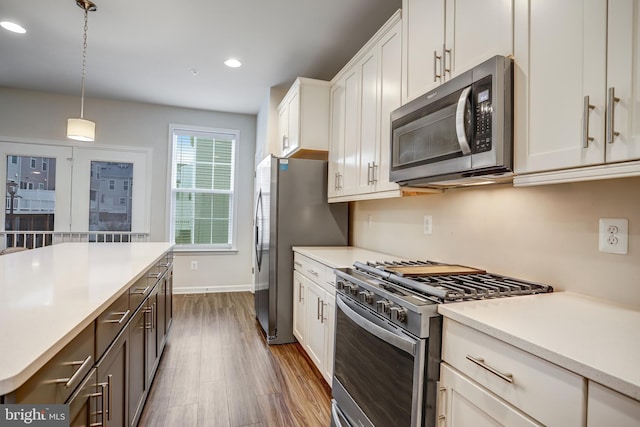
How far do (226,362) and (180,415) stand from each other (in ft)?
2.30

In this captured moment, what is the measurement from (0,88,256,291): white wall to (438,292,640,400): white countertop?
429 cm

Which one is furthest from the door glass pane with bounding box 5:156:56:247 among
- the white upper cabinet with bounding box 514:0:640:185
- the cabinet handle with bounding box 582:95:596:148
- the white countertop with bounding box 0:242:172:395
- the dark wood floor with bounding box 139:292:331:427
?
the cabinet handle with bounding box 582:95:596:148

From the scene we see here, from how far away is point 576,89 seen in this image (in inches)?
40.5

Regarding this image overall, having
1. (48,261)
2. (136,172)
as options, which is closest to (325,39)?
(48,261)

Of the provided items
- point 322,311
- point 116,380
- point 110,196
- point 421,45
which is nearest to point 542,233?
point 421,45

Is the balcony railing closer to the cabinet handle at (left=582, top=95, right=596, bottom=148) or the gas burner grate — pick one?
the gas burner grate

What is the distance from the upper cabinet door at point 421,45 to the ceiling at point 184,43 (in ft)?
2.34

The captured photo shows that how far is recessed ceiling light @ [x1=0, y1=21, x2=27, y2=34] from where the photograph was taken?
2.73 m

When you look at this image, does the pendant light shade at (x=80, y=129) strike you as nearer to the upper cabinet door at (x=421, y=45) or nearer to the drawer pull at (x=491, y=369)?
the upper cabinet door at (x=421, y=45)

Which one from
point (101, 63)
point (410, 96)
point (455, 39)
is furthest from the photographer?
point (101, 63)

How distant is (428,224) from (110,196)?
14.4 ft

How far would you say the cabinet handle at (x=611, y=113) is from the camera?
0.93 m

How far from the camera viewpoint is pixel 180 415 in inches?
76.2

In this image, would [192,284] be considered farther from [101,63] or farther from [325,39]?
[325,39]
